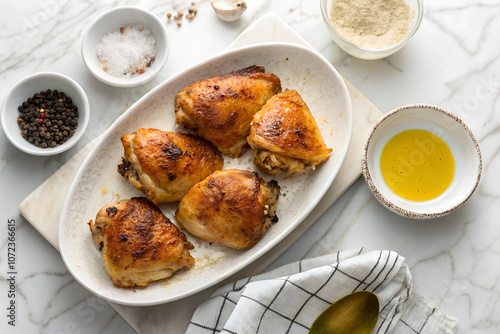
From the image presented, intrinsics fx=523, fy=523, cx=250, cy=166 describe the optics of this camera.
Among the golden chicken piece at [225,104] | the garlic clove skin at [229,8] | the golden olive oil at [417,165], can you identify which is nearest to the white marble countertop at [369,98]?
the garlic clove skin at [229,8]

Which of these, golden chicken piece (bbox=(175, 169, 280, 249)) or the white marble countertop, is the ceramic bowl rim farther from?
golden chicken piece (bbox=(175, 169, 280, 249))

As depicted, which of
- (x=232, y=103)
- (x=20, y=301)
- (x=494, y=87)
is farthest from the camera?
(x=494, y=87)

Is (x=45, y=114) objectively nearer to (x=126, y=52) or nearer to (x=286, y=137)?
(x=126, y=52)

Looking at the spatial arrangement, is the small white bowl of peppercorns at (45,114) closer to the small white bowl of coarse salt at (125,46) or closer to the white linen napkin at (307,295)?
the small white bowl of coarse salt at (125,46)

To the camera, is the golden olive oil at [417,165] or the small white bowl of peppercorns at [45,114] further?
the golden olive oil at [417,165]

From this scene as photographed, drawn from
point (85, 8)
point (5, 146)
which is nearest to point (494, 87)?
point (85, 8)

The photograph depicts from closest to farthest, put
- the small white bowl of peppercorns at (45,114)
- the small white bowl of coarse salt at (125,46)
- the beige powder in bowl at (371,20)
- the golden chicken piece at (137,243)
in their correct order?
the golden chicken piece at (137,243)
the small white bowl of peppercorns at (45,114)
the small white bowl of coarse salt at (125,46)
the beige powder in bowl at (371,20)

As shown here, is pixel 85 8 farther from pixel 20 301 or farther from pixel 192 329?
pixel 192 329
